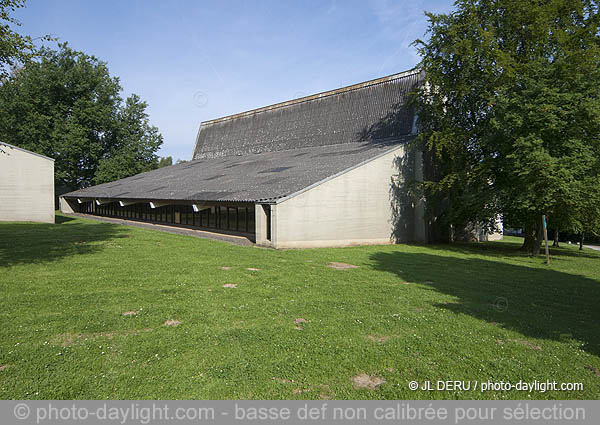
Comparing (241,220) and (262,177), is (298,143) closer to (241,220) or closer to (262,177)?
(262,177)

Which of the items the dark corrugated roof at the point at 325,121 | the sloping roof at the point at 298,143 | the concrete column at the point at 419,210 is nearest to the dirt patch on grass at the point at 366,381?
the sloping roof at the point at 298,143

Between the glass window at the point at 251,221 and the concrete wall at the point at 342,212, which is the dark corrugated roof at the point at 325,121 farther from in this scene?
the glass window at the point at 251,221

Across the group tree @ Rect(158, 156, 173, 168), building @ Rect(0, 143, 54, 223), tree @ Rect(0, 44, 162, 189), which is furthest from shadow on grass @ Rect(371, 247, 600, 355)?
tree @ Rect(158, 156, 173, 168)

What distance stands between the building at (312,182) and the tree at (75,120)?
7795 millimetres

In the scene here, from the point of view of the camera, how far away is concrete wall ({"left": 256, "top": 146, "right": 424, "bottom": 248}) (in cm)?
1862

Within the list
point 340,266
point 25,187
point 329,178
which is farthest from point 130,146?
point 340,266

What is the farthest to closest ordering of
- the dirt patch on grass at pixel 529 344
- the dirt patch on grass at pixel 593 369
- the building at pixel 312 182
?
the building at pixel 312 182
the dirt patch on grass at pixel 529 344
the dirt patch on grass at pixel 593 369

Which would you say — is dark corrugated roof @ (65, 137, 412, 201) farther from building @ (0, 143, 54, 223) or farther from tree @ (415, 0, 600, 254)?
building @ (0, 143, 54, 223)

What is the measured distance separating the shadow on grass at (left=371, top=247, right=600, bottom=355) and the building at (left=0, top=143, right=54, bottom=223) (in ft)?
85.6

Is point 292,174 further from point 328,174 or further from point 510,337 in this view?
point 510,337

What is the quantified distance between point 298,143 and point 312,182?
16.5 m

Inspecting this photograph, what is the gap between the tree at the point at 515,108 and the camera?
17438mm

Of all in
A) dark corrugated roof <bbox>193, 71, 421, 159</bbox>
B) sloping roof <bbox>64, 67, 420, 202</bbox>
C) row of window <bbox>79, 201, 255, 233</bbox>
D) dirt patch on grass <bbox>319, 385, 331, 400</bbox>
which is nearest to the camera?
dirt patch on grass <bbox>319, 385, 331, 400</bbox>

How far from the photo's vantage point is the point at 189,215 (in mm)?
29203
